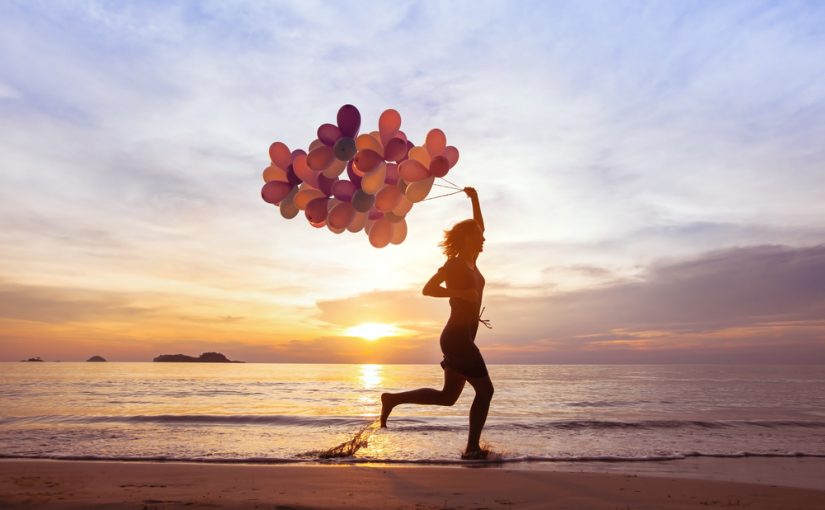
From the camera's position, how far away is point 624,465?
6496 millimetres

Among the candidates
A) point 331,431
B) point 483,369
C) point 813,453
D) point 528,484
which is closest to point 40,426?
point 331,431

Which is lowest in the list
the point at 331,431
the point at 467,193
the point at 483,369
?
the point at 331,431

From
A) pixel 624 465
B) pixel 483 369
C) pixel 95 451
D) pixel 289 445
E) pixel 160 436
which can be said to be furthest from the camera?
pixel 160 436

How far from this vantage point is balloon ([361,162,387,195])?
6.30 meters

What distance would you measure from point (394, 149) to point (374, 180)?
1.45ft

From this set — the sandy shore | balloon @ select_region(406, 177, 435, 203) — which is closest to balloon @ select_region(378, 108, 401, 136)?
balloon @ select_region(406, 177, 435, 203)

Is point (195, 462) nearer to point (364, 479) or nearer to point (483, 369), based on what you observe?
point (364, 479)

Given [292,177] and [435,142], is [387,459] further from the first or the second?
[435,142]

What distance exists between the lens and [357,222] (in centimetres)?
664

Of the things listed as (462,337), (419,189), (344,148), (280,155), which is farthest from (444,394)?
(280,155)

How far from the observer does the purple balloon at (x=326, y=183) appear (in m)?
6.59

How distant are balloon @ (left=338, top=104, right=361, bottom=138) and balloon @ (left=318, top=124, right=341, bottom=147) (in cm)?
6

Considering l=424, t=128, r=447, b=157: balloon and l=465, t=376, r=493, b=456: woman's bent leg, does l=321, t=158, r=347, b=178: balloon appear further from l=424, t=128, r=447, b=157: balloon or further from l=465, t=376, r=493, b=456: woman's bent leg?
l=465, t=376, r=493, b=456: woman's bent leg

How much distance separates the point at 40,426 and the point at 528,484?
9.95 m
